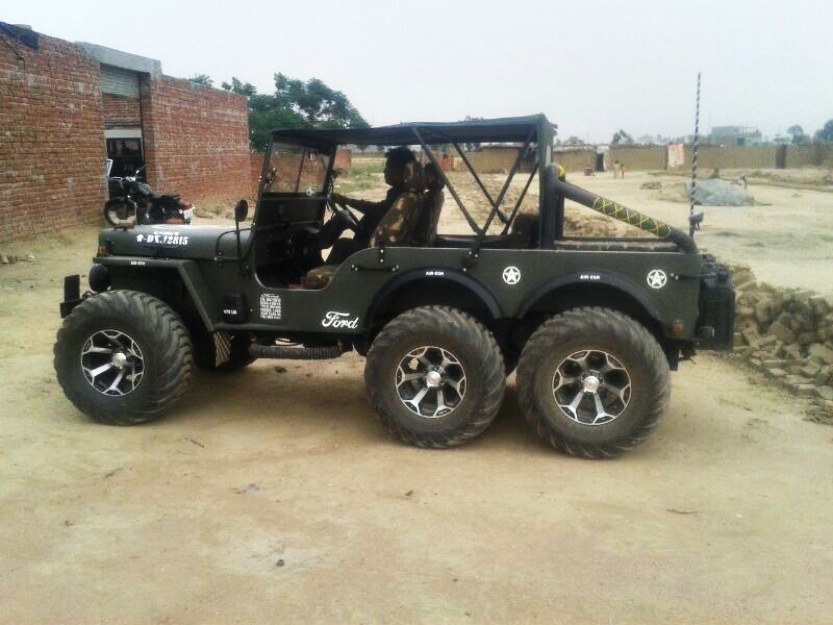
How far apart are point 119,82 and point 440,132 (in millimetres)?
12891

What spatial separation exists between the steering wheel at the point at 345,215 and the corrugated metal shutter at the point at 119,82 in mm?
10803

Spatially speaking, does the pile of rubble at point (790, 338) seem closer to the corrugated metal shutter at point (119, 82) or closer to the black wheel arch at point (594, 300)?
the black wheel arch at point (594, 300)

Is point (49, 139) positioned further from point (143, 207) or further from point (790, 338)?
point (790, 338)

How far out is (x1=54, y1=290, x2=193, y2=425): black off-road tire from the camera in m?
5.44

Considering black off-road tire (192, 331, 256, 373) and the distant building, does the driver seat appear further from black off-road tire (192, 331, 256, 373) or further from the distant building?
the distant building

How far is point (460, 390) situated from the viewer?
5.11 meters

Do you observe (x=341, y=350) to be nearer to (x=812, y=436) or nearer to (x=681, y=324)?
(x=681, y=324)

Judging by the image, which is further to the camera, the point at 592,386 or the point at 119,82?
the point at 119,82

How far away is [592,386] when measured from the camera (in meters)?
4.96

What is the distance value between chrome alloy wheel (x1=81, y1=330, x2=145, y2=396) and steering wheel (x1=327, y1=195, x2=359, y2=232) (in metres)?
1.82

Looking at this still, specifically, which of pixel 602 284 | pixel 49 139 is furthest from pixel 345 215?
pixel 49 139

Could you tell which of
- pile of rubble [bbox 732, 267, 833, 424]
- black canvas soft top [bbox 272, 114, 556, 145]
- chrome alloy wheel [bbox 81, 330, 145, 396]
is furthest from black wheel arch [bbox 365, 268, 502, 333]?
pile of rubble [bbox 732, 267, 833, 424]

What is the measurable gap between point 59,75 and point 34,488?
35.9 feet

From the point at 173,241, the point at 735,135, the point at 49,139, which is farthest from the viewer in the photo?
the point at 735,135
